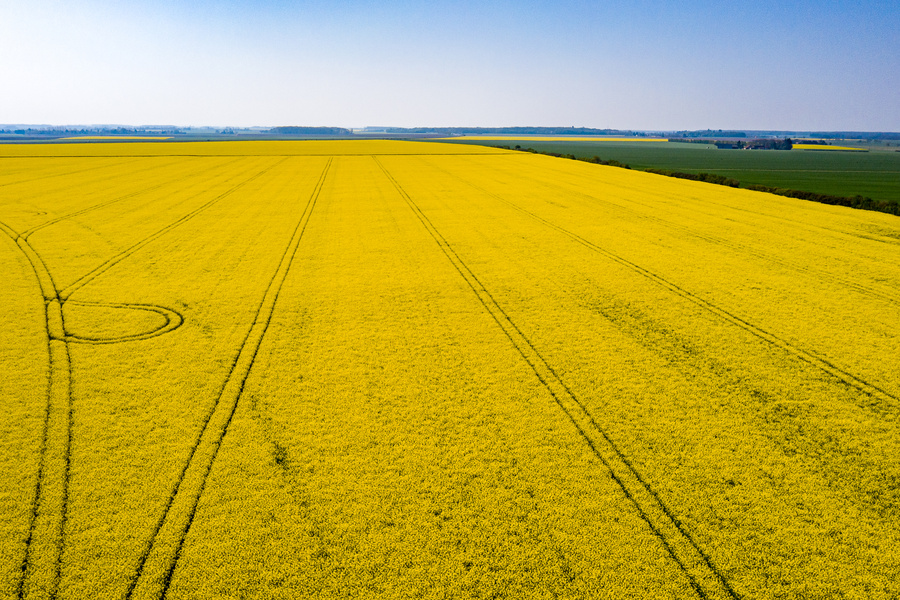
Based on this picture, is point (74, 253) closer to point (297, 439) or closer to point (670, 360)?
point (297, 439)

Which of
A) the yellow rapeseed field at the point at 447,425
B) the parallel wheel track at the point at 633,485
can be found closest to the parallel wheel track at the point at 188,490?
the yellow rapeseed field at the point at 447,425

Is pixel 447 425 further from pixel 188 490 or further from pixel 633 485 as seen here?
pixel 188 490

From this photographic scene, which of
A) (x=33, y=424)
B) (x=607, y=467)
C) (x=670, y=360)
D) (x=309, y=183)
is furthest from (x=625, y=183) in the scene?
(x=33, y=424)

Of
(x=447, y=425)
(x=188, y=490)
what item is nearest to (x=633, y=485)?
(x=447, y=425)

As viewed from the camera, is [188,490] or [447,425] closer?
[188,490]

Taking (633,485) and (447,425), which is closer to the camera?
(633,485)

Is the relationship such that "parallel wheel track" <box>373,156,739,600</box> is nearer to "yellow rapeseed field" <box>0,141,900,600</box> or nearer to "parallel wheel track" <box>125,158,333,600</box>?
"yellow rapeseed field" <box>0,141,900,600</box>

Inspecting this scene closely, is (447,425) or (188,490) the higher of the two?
(447,425)

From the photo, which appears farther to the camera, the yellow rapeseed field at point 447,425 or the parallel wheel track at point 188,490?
the yellow rapeseed field at point 447,425

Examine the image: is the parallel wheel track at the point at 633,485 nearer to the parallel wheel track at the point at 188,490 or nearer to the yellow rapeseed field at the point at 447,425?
the yellow rapeseed field at the point at 447,425
